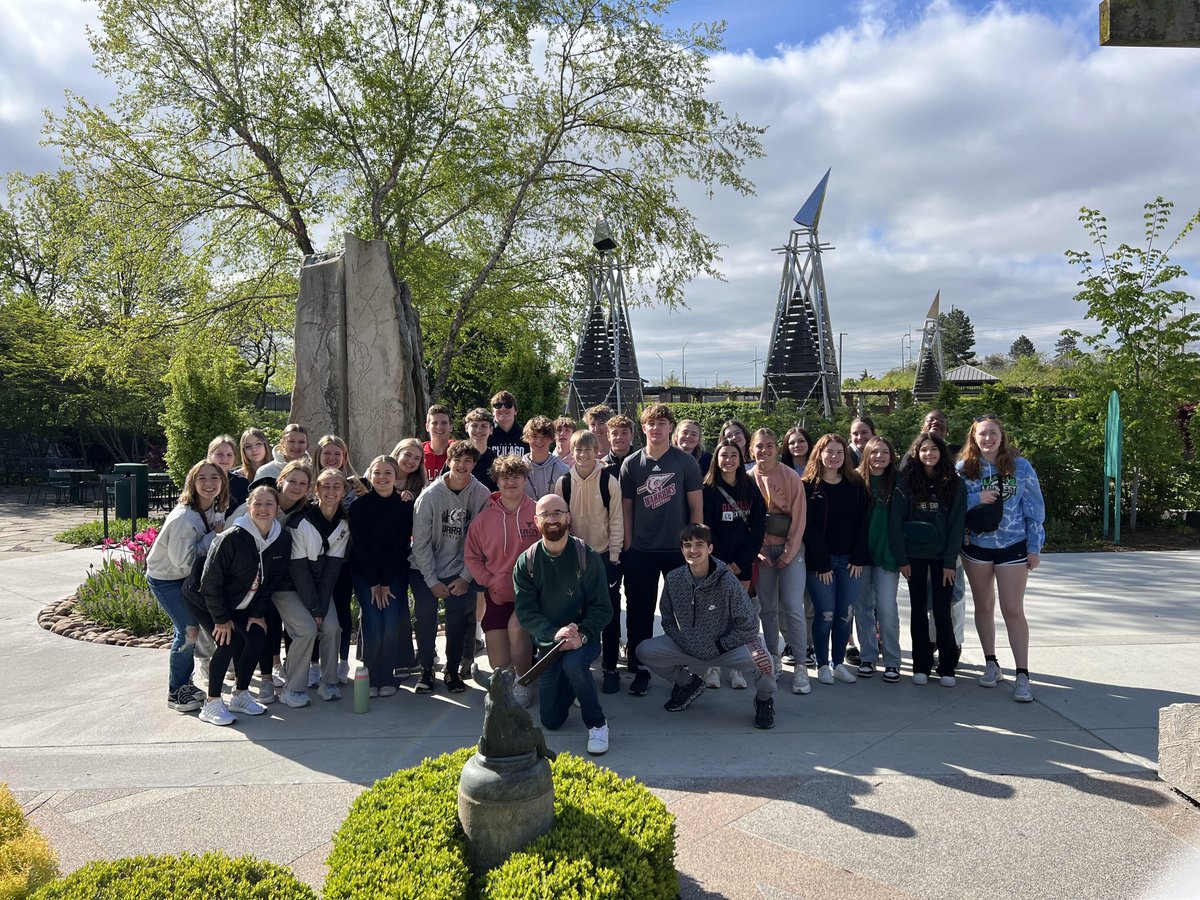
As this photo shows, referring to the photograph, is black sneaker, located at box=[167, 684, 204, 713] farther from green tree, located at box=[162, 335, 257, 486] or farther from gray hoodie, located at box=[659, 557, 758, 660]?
green tree, located at box=[162, 335, 257, 486]

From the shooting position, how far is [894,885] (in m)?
3.11

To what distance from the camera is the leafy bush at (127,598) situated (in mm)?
6887

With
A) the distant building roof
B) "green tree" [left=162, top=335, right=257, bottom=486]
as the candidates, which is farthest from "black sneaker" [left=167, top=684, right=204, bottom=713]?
the distant building roof

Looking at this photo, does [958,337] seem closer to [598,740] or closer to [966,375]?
[966,375]

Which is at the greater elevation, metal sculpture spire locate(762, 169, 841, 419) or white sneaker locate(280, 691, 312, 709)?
metal sculpture spire locate(762, 169, 841, 419)

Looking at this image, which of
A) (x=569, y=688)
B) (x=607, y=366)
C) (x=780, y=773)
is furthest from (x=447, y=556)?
(x=607, y=366)

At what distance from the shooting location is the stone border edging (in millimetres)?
6594

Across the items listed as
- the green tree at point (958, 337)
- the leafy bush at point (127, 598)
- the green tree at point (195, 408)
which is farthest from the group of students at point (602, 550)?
the green tree at point (958, 337)

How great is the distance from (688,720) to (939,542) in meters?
2.05

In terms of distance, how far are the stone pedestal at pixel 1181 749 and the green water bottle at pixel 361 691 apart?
440cm

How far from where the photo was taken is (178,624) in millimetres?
5113

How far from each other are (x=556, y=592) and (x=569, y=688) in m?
0.63

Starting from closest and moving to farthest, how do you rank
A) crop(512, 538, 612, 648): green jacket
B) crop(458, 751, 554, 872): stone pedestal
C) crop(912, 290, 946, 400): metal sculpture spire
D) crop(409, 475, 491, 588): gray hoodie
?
crop(458, 751, 554, 872): stone pedestal → crop(512, 538, 612, 648): green jacket → crop(409, 475, 491, 588): gray hoodie → crop(912, 290, 946, 400): metal sculpture spire

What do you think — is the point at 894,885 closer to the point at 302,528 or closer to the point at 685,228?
the point at 302,528
